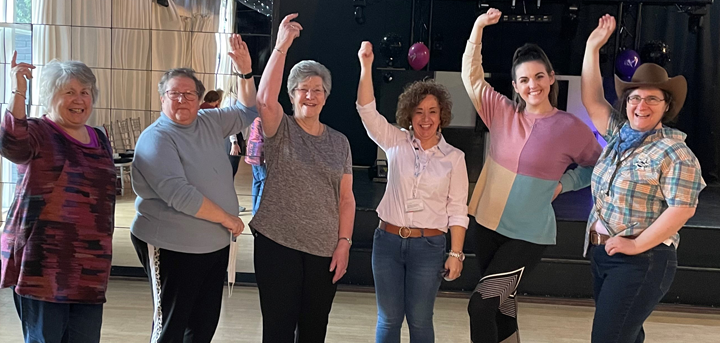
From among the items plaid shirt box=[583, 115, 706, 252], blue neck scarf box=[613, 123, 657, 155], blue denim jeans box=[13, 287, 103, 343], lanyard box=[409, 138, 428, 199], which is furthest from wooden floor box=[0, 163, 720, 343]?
blue neck scarf box=[613, 123, 657, 155]

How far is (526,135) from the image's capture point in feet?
8.11

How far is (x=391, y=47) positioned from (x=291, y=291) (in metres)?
4.91

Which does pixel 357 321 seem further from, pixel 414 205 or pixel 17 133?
pixel 17 133

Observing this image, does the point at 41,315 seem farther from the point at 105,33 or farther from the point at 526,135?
the point at 105,33

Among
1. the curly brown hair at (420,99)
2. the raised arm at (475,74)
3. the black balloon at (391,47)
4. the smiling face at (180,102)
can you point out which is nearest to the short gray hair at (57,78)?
the smiling face at (180,102)

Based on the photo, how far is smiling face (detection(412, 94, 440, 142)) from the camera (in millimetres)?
2461

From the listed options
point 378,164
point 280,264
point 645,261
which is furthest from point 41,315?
point 378,164

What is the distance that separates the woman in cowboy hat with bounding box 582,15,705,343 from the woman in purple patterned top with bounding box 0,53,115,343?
1.93 metres

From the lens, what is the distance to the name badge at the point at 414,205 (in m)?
2.42

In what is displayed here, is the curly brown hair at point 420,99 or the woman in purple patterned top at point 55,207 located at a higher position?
the curly brown hair at point 420,99

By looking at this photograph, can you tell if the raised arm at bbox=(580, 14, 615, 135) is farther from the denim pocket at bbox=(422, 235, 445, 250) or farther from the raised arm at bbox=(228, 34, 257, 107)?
the raised arm at bbox=(228, 34, 257, 107)

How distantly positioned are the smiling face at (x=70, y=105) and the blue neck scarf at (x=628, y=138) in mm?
2033

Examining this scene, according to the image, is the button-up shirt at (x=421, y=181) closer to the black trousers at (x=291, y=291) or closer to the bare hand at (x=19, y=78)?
the black trousers at (x=291, y=291)

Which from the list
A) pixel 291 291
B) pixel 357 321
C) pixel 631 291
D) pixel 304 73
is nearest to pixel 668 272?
pixel 631 291
